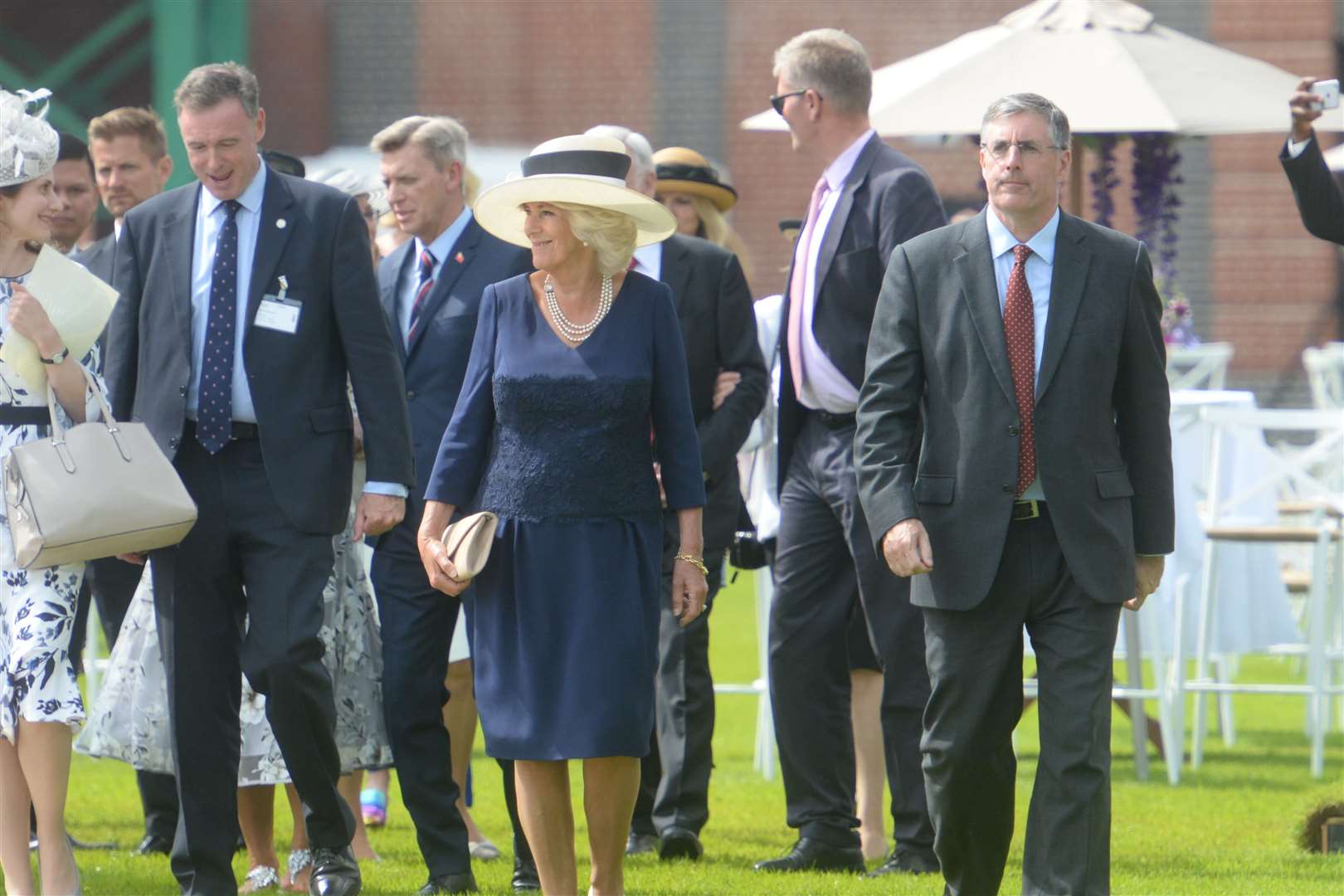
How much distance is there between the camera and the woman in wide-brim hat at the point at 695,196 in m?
7.64

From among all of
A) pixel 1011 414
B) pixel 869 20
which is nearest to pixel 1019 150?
pixel 1011 414

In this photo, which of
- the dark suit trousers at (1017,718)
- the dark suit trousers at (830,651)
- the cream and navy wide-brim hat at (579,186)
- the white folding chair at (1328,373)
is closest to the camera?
the dark suit trousers at (1017,718)

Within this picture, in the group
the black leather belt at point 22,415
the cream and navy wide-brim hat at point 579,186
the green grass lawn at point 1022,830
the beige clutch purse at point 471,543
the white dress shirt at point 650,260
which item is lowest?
the green grass lawn at point 1022,830

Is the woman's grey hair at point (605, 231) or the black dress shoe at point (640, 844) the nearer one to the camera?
the woman's grey hair at point (605, 231)

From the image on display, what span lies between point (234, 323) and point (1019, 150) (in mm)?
2165

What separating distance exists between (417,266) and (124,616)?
159 cm

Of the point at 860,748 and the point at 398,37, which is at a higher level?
the point at 398,37

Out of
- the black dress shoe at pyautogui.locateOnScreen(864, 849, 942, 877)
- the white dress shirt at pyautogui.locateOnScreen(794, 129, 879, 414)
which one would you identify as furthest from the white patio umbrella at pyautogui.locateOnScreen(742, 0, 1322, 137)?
the black dress shoe at pyautogui.locateOnScreen(864, 849, 942, 877)

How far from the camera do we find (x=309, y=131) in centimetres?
1983

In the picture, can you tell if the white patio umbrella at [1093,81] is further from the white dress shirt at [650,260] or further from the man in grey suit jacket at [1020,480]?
the man in grey suit jacket at [1020,480]

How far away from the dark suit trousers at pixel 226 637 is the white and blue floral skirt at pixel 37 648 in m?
0.31

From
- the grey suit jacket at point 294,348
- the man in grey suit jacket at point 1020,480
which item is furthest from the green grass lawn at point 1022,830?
the grey suit jacket at point 294,348

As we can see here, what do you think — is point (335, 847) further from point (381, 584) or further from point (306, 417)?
point (306, 417)

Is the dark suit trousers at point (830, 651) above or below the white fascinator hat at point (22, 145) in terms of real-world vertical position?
below
